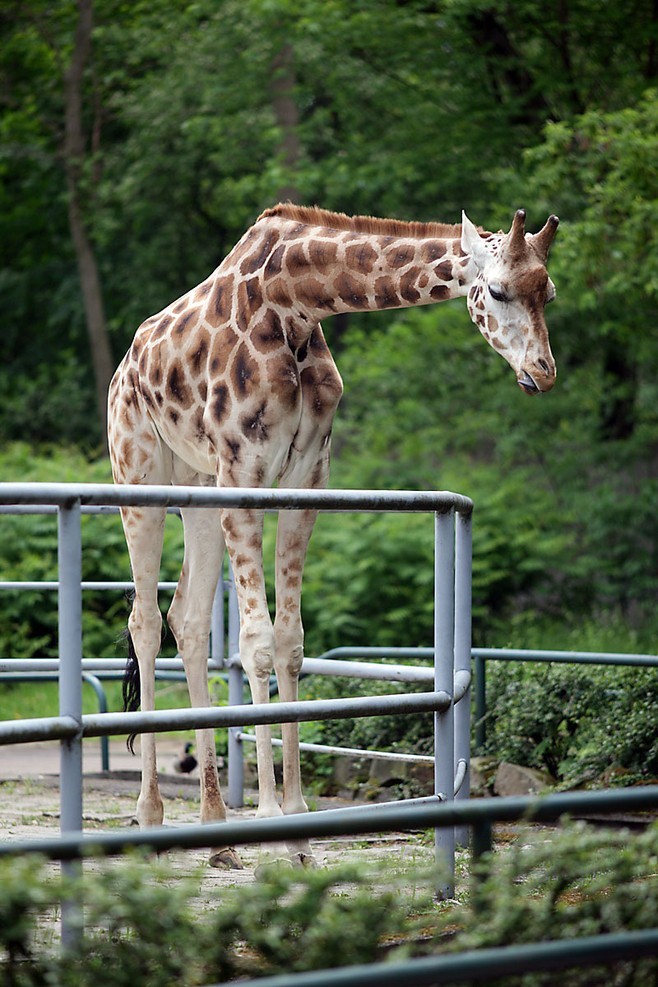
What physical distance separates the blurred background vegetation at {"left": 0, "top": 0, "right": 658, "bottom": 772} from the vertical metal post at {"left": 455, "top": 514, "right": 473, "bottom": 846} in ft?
21.3

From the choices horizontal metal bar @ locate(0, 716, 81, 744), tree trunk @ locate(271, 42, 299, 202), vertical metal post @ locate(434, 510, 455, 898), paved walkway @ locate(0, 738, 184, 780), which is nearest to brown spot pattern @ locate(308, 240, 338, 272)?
vertical metal post @ locate(434, 510, 455, 898)

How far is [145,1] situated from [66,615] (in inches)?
772

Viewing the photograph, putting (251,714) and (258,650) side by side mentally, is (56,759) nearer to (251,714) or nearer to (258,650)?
(258,650)

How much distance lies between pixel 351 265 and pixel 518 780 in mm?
3488

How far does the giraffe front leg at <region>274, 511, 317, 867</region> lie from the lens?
5.53 metres

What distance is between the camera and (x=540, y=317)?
520cm

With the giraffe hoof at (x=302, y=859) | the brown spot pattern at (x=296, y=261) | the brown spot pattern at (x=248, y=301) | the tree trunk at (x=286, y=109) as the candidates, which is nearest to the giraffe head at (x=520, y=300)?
the brown spot pattern at (x=296, y=261)

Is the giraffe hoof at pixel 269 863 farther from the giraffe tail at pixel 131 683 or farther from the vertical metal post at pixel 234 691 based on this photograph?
the vertical metal post at pixel 234 691

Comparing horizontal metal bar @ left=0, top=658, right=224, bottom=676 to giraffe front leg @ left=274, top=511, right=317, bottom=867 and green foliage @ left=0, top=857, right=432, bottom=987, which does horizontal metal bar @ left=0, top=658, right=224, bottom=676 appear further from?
green foliage @ left=0, top=857, right=432, bottom=987

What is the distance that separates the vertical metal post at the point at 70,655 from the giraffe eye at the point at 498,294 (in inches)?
86.8

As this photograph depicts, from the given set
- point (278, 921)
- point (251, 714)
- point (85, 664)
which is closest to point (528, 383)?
point (251, 714)

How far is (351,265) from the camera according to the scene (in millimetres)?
5602

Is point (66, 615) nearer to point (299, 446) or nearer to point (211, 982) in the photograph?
point (211, 982)

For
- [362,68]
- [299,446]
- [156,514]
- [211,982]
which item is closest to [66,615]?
[211,982]
